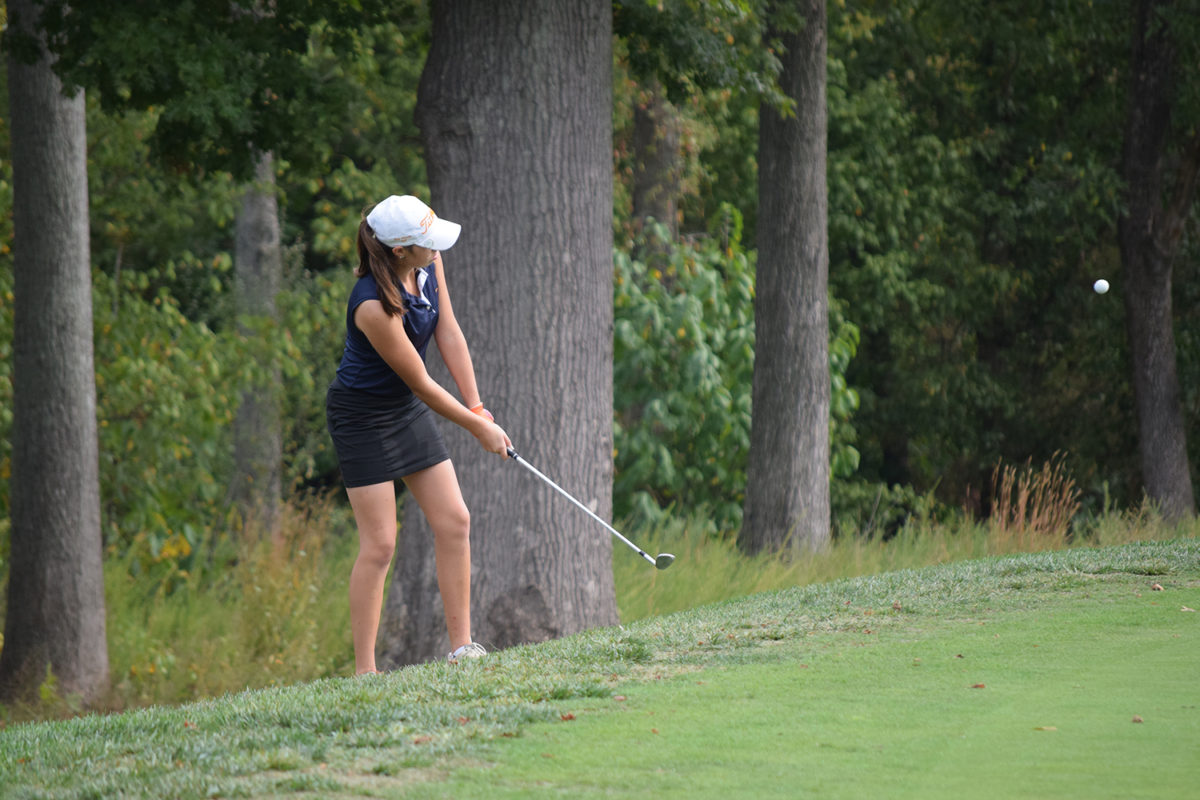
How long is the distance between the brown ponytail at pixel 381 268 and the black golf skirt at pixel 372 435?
0.44 meters

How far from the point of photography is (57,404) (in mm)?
9891

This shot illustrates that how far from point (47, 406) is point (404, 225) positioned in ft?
18.3

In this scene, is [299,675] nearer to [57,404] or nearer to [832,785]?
[57,404]

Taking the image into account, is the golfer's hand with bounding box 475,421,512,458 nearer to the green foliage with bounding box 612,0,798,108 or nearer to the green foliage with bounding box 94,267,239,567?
the green foliage with bounding box 612,0,798,108

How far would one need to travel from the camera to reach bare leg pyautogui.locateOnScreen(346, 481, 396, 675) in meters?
5.66

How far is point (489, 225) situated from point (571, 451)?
4.31 ft

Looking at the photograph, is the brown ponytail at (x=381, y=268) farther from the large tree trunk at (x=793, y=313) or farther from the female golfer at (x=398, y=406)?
the large tree trunk at (x=793, y=313)

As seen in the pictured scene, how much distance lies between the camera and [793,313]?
12.5 metres

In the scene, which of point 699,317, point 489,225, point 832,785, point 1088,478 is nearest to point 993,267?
point 1088,478

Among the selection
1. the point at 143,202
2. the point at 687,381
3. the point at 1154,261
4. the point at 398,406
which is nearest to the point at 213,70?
the point at 398,406

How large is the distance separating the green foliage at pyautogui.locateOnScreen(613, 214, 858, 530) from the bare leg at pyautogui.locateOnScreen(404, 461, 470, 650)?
700cm

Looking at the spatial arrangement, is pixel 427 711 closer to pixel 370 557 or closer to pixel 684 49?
pixel 370 557

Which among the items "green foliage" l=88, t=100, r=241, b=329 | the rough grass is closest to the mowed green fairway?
the rough grass

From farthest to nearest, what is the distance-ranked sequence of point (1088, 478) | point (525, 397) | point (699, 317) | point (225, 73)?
point (1088, 478) < point (699, 317) < point (225, 73) < point (525, 397)
